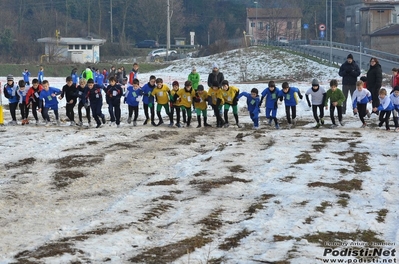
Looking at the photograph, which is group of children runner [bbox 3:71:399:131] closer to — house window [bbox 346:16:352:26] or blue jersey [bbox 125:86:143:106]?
blue jersey [bbox 125:86:143:106]

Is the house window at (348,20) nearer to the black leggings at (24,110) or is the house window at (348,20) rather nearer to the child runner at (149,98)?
the child runner at (149,98)

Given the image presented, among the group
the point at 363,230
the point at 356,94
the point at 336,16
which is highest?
the point at 336,16

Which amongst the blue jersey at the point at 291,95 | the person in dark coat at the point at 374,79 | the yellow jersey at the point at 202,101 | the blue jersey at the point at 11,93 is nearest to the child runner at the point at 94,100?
the blue jersey at the point at 11,93

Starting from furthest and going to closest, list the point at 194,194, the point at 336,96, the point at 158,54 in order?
the point at 158,54
the point at 336,96
the point at 194,194

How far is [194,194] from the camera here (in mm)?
12273

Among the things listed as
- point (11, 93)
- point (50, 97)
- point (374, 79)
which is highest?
point (374, 79)

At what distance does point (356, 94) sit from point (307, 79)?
32.0 m

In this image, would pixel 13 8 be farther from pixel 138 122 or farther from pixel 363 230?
pixel 363 230

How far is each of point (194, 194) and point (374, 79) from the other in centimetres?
1153

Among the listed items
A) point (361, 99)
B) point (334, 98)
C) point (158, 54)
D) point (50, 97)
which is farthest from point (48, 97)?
point (158, 54)

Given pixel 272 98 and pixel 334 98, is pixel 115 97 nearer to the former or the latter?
pixel 272 98

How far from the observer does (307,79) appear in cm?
5250

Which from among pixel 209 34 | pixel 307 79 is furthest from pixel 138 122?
pixel 209 34

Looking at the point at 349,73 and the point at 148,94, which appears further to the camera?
the point at 349,73
